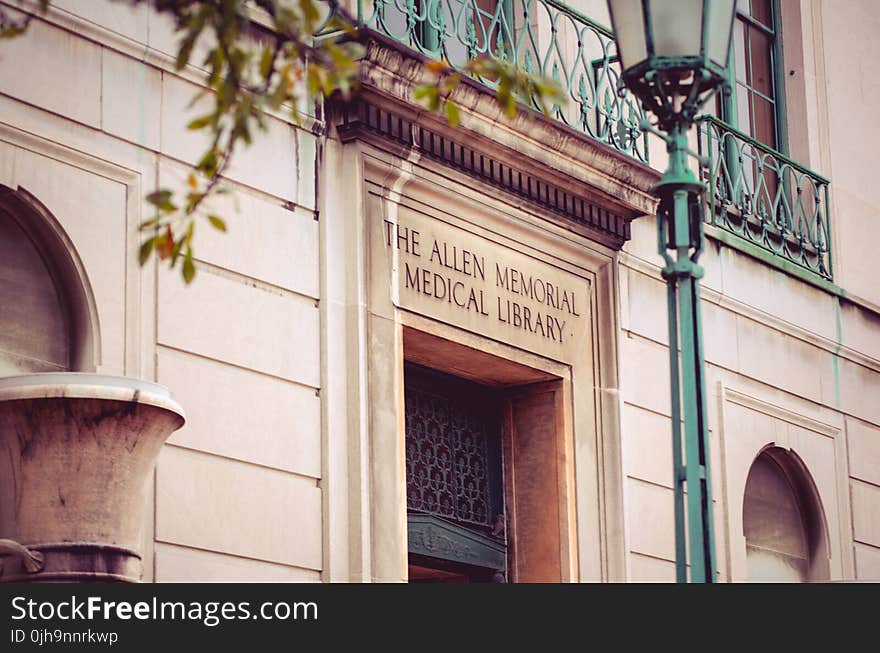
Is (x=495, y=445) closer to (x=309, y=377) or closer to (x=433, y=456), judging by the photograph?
(x=433, y=456)

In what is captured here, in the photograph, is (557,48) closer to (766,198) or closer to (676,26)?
(766,198)

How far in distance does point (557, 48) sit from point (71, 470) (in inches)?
252

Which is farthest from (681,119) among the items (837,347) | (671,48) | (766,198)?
(837,347)

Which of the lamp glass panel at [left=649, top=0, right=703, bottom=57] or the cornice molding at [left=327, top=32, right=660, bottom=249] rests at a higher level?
the cornice molding at [left=327, top=32, right=660, bottom=249]

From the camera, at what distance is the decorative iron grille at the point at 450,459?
12766mm

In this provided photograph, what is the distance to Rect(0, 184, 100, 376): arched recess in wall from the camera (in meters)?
9.79

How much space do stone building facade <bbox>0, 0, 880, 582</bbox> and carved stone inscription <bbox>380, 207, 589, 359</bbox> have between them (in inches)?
0.8

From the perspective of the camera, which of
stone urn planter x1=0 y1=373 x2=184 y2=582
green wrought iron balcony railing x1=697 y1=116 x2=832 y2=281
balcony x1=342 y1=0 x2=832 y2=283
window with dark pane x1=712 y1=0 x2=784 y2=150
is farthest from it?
window with dark pane x1=712 y1=0 x2=784 y2=150

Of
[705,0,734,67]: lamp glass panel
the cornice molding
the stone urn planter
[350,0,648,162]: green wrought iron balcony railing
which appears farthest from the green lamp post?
[350,0,648,162]: green wrought iron balcony railing

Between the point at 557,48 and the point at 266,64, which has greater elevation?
the point at 557,48

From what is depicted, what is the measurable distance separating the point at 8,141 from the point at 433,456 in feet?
13.6

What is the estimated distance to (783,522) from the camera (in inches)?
626

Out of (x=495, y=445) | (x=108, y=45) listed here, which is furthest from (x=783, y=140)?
(x=108, y=45)

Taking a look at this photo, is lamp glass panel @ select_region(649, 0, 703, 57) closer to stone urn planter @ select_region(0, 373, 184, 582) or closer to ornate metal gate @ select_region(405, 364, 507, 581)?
stone urn planter @ select_region(0, 373, 184, 582)
